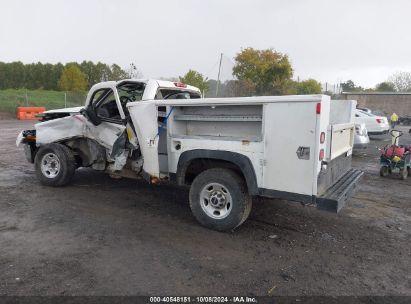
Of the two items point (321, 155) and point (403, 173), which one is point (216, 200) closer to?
point (321, 155)

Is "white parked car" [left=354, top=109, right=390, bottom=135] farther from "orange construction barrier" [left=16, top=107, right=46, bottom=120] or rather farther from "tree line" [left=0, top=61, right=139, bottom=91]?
"tree line" [left=0, top=61, right=139, bottom=91]

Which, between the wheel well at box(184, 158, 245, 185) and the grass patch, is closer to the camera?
the wheel well at box(184, 158, 245, 185)

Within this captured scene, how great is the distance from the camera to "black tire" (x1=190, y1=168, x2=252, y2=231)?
4.64 meters

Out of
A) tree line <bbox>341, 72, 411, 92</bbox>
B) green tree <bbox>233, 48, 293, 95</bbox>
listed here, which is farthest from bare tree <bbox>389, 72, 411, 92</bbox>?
green tree <bbox>233, 48, 293, 95</bbox>

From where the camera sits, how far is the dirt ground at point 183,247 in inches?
139

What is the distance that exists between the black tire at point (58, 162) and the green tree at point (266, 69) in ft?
80.3

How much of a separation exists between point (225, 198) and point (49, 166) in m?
3.94

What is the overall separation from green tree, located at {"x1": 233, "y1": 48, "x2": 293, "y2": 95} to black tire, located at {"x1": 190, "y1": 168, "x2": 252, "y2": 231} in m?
25.8

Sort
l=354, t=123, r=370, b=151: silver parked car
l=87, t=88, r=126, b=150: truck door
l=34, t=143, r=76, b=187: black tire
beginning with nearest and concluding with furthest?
l=87, t=88, r=126, b=150: truck door < l=34, t=143, r=76, b=187: black tire < l=354, t=123, r=370, b=151: silver parked car

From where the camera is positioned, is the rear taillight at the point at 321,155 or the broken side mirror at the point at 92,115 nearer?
the rear taillight at the point at 321,155

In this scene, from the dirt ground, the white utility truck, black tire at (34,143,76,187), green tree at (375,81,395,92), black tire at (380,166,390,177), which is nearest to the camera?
the dirt ground

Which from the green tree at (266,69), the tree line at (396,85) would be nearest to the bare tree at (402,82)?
the tree line at (396,85)

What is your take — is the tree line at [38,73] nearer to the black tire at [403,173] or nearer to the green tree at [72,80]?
the green tree at [72,80]

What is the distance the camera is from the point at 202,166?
526 cm
